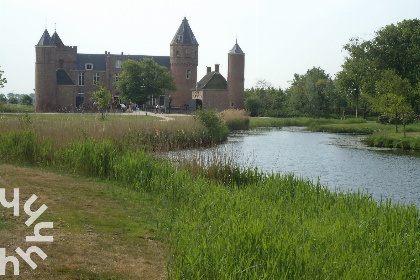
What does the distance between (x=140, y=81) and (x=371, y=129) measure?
2485 cm

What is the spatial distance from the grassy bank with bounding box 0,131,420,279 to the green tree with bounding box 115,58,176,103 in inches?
1643

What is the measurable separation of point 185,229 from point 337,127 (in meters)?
36.1

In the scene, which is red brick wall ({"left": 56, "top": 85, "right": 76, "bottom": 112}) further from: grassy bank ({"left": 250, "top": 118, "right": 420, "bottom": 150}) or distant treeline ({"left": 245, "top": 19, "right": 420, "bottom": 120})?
distant treeline ({"left": 245, "top": 19, "right": 420, "bottom": 120})

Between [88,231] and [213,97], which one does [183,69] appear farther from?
[88,231]

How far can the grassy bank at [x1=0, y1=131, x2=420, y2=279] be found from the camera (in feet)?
17.8

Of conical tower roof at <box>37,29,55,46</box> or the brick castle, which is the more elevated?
conical tower roof at <box>37,29,55,46</box>

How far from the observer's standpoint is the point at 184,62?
60125mm

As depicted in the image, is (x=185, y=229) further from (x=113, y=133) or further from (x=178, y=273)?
(x=113, y=133)

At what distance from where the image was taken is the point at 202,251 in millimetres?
5797

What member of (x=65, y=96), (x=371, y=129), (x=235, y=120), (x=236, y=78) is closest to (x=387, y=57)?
(x=371, y=129)

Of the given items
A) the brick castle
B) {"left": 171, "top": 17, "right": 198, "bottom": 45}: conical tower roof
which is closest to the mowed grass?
the brick castle

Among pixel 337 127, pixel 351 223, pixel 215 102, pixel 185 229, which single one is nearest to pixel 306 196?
pixel 351 223

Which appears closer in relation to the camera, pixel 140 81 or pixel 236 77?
pixel 140 81

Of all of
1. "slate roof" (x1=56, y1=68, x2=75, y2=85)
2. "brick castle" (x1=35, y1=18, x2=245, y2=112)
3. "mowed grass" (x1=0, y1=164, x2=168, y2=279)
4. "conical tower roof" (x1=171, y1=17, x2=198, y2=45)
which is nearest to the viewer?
"mowed grass" (x1=0, y1=164, x2=168, y2=279)
